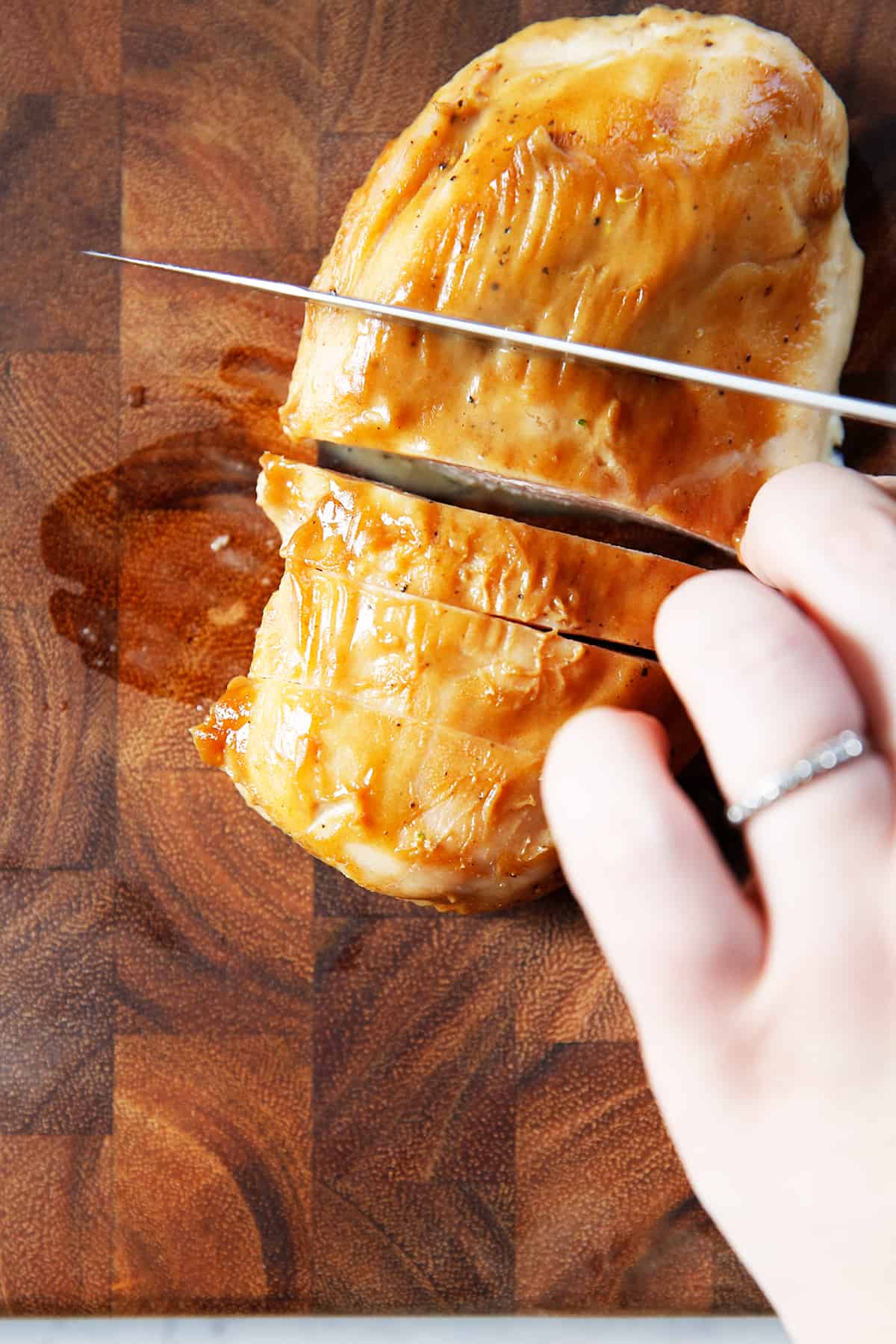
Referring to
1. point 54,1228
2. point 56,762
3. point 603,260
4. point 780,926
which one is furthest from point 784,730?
point 54,1228

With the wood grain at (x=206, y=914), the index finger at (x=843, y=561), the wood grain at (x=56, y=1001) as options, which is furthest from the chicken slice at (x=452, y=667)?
the wood grain at (x=56, y=1001)

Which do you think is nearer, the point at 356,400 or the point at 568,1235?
the point at 356,400

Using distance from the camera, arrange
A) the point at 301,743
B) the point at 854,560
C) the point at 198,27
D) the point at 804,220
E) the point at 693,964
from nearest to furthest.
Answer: the point at 693,964 → the point at 854,560 → the point at 301,743 → the point at 804,220 → the point at 198,27

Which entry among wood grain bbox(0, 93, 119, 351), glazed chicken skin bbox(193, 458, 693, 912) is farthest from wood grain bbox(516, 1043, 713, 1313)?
wood grain bbox(0, 93, 119, 351)

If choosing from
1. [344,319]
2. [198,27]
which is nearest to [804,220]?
[344,319]

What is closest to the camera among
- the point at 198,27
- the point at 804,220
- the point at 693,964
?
the point at 693,964

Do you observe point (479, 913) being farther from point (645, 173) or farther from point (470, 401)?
point (645, 173)

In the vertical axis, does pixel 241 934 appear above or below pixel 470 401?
below

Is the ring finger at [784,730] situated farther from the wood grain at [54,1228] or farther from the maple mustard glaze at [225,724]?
the wood grain at [54,1228]
